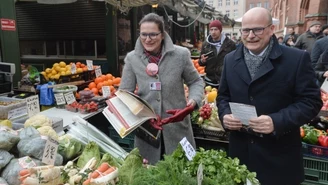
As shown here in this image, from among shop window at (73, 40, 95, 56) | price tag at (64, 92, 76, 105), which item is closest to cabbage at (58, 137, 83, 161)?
price tag at (64, 92, 76, 105)

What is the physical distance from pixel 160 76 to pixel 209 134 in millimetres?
1097

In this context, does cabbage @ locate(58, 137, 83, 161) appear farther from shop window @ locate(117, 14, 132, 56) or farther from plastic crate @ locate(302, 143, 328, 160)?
shop window @ locate(117, 14, 132, 56)

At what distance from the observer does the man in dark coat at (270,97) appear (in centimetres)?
172

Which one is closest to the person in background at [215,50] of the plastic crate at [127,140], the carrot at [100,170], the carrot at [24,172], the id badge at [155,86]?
the plastic crate at [127,140]

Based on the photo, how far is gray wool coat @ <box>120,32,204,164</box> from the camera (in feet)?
7.57

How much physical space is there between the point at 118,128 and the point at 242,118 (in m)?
0.82

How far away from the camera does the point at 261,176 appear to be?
6.37 ft

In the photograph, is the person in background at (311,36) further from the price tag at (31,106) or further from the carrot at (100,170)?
the carrot at (100,170)

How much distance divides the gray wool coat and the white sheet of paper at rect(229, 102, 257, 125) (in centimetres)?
58

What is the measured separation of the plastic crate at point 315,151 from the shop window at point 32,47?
8314 mm

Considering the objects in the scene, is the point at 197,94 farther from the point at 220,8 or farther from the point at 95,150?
the point at 220,8

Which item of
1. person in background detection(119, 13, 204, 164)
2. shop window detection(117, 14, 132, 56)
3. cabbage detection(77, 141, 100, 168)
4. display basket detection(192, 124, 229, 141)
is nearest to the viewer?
cabbage detection(77, 141, 100, 168)

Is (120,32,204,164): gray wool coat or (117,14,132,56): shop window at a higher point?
(117,14,132,56): shop window

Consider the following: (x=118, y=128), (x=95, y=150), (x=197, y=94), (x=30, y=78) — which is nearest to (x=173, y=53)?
(x=197, y=94)
